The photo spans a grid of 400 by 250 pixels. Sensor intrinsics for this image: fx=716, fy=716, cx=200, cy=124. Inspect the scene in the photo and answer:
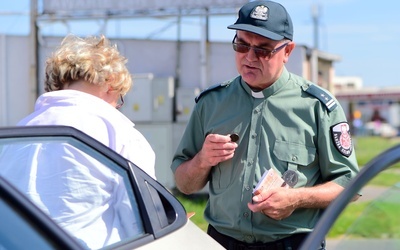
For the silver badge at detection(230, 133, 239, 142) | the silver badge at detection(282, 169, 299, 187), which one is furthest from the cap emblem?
the silver badge at detection(282, 169, 299, 187)

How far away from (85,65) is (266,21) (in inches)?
31.1

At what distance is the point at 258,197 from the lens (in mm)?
2881

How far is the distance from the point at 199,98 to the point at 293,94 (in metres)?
0.47

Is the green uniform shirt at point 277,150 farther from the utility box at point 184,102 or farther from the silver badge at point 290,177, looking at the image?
the utility box at point 184,102

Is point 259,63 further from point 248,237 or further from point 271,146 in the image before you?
point 248,237

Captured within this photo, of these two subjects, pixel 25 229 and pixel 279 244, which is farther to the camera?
pixel 279 244

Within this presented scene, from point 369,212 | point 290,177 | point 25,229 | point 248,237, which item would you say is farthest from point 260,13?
point 25,229

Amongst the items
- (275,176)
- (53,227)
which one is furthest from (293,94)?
(53,227)

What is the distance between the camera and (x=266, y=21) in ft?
10.1

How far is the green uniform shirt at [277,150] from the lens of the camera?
3016mm

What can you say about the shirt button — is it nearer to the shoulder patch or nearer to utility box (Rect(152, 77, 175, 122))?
the shoulder patch

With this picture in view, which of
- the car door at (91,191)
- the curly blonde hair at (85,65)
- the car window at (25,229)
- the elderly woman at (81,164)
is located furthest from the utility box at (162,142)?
the car window at (25,229)

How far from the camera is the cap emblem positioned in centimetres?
308

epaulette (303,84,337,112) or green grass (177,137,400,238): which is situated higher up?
epaulette (303,84,337,112)
